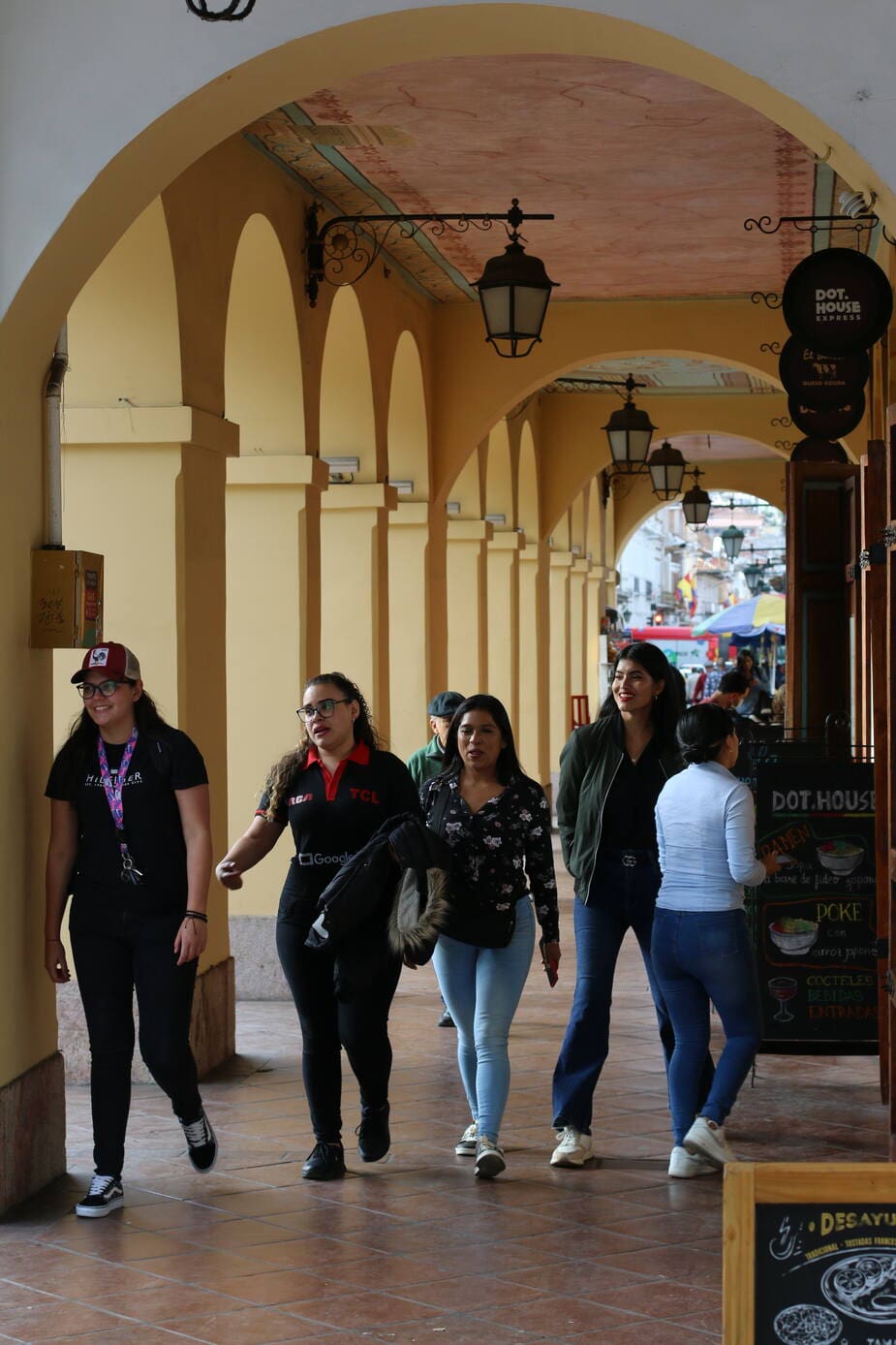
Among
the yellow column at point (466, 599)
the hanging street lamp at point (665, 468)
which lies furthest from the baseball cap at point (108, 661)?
the hanging street lamp at point (665, 468)

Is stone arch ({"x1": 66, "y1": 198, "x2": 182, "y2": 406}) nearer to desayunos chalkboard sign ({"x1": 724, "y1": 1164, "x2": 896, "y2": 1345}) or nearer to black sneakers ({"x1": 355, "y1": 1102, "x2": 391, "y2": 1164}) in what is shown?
black sneakers ({"x1": 355, "y1": 1102, "x2": 391, "y2": 1164})

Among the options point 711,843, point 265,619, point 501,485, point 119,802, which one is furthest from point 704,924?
point 501,485

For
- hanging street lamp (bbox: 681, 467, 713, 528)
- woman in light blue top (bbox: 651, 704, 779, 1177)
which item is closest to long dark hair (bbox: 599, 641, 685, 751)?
woman in light blue top (bbox: 651, 704, 779, 1177)

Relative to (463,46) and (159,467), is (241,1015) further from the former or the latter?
(463,46)

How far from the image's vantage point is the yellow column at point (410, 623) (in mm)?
12867

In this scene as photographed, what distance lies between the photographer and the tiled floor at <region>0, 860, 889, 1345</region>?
4488 millimetres

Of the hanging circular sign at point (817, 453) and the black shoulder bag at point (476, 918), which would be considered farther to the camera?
the hanging circular sign at point (817, 453)

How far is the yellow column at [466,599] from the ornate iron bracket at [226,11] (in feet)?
34.0

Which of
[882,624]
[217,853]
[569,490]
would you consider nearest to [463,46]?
[882,624]

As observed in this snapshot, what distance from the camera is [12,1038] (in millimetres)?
5434

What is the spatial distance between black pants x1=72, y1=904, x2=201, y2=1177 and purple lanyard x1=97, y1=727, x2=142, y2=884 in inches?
5.1

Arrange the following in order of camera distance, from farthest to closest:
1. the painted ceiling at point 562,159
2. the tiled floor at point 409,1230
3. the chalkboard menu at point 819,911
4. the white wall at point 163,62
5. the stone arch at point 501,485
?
the stone arch at point 501,485 < the painted ceiling at point 562,159 < the chalkboard menu at point 819,911 < the white wall at point 163,62 < the tiled floor at point 409,1230

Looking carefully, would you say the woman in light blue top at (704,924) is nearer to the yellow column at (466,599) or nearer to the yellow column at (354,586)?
the yellow column at (354,586)

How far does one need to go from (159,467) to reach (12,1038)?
271 centimetres
